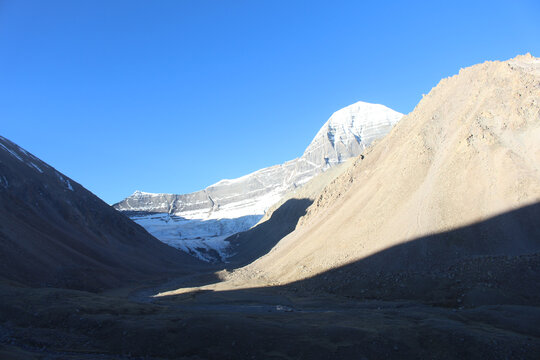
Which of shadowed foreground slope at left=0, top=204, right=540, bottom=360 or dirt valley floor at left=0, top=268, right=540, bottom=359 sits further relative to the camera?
shadowed foreground slope at left=0, top=204, right=540, bottom=360

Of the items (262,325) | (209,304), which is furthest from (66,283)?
(262,325)

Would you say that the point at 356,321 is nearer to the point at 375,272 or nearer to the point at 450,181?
the point at 375,272

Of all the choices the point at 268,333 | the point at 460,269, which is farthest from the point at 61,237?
the point at 460,269

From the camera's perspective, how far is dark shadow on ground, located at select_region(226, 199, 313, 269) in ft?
435

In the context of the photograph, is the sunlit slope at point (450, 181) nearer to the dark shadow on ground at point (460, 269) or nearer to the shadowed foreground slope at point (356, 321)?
the dark shadow on ground at point (460, 269)

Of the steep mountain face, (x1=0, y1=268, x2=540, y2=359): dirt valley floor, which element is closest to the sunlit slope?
(x1=0, y1=268, x2=540, y2=359): dirt valley floor

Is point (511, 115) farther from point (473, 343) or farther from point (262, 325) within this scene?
point (262, 325)

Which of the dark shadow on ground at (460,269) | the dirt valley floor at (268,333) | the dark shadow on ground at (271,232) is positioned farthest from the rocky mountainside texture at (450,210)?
the dark shadow on ground at (271,232)

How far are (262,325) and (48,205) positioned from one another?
84.1 metres

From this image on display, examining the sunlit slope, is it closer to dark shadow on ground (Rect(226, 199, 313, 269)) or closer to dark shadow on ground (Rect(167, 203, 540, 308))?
dark shadow on ground (Rect(167, 203, 540, 308))

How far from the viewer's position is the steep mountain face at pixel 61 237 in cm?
5490

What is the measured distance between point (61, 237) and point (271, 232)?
8296 centimetres

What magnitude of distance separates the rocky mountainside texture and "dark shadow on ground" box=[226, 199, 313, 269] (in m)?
66.1

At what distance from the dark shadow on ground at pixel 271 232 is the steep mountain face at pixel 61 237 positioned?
2092 cm
